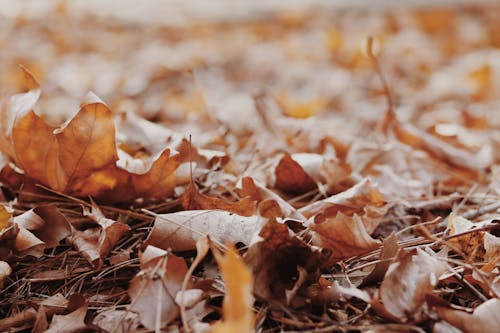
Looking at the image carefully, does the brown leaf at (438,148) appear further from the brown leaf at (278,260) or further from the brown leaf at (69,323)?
the brown leaf at (69,323)

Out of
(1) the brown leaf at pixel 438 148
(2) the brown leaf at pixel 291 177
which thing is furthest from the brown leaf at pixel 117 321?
(1) the brown leaf at pixel 438 148

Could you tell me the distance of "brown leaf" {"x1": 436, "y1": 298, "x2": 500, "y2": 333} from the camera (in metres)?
0.68

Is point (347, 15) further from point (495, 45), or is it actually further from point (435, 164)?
point (435, 164)

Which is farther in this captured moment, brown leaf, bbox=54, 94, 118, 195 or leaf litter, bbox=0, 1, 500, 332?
brown leaf, bbox=54, 94, 118, 195

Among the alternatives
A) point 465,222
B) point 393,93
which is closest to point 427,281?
point 465,222

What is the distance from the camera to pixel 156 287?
2.38ft

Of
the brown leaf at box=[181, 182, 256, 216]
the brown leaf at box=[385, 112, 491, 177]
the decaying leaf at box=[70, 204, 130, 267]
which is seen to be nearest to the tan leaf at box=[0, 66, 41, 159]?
the decaying leaf at box=[70, 204, 130, 267]

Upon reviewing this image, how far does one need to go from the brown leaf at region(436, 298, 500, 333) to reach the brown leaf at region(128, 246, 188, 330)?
363 mm

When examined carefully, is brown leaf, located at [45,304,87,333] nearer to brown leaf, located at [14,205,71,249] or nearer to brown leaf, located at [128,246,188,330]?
brown leaf, located at [128,246,188,330]

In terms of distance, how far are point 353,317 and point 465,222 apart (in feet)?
0.96

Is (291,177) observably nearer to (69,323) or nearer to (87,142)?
(87,142)

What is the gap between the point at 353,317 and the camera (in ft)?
2.45

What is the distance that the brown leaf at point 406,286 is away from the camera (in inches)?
27.7

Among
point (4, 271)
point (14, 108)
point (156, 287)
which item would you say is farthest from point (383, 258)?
point (14, 108)
